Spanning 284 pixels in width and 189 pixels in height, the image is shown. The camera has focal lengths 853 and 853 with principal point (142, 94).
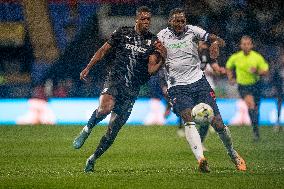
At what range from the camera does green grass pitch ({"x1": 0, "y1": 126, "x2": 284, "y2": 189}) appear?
10906mm

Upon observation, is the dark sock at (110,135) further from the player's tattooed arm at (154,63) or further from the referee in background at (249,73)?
the referee in background at (249,73)

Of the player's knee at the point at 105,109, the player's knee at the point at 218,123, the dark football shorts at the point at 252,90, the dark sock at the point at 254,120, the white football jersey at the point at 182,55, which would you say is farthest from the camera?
the dark football shorts at the point at 252,90

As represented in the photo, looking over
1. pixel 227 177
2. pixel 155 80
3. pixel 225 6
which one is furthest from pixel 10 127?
pixel 227 177

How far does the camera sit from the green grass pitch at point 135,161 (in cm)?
1091

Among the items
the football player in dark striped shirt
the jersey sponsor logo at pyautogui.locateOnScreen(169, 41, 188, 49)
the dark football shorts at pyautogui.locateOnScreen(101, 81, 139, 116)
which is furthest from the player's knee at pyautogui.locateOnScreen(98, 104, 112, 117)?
the jersey sponsor logo at pyautogui.locateOnScreen(169, 41, 188, 49)

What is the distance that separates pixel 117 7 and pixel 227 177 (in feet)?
66.3

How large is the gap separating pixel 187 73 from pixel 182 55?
29 cm

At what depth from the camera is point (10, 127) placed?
2295 cm

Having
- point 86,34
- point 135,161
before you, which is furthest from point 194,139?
point 86,34

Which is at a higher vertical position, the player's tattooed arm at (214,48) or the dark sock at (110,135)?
the player's tattooed arm at (214,48)

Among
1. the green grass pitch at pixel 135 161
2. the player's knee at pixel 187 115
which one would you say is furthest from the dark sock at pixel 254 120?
the player's knee at pixel 187 115

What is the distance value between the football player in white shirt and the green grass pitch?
0.69 metres

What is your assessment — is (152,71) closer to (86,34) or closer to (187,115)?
(187,115)

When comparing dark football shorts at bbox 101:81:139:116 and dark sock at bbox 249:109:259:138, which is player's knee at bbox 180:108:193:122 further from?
dark sock at bbox 249:109:259:138
